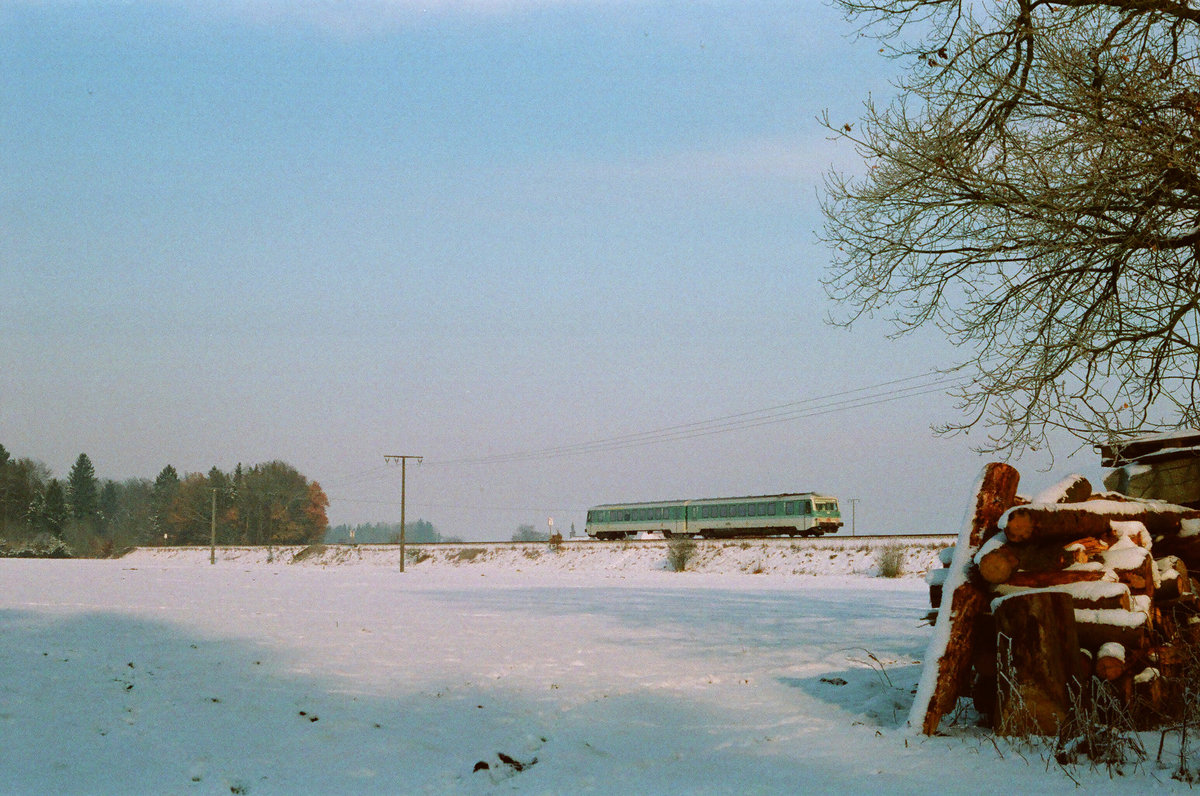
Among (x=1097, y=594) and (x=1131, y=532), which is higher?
(x=1131, y=532)

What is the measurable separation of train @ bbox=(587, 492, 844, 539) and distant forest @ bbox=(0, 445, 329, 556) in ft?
179

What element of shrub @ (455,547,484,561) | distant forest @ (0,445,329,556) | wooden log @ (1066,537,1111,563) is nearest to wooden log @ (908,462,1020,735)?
wooden log @ (1066,537,1111,563)

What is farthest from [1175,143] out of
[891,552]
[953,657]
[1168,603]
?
[891,552]

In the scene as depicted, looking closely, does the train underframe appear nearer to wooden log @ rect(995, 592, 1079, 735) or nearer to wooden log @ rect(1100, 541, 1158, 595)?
wooden log @ rect(1100, 541, 1158, 595)

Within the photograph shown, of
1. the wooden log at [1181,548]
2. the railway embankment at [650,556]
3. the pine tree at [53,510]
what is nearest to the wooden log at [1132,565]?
the wooden log at [1181,548]

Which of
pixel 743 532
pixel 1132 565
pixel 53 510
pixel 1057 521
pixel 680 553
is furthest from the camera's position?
pixel 53 510

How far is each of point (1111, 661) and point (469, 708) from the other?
489cm

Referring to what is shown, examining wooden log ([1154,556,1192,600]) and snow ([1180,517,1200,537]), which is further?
snow ([1180,517,1200,537])

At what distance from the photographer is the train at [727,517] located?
153ft

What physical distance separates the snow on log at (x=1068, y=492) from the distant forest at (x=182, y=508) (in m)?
90.7

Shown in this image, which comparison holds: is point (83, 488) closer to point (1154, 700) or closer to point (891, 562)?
point (891, 562)

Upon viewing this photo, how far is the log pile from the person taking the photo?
5711 millimetres

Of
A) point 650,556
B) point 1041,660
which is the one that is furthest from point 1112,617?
point 650,556

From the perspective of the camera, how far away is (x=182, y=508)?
102250 mm
